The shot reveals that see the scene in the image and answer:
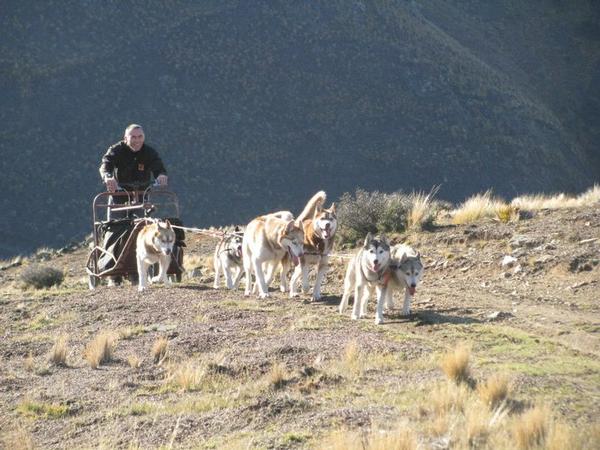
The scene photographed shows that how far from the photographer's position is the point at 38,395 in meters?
8.77

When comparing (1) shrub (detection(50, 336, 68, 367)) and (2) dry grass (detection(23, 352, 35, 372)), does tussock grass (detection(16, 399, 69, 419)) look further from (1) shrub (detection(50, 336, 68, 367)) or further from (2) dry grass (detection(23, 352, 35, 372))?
(1) shrub (detection(50, 336, 68, 367))

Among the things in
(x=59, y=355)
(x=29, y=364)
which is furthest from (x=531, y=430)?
(x=29, y=364)

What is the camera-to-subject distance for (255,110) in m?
52.3

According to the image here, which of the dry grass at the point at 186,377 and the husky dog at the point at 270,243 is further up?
the husky dog at the point at 270,243

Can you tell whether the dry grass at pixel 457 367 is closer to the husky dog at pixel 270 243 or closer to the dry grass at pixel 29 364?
the dry grass at pixel 29 364

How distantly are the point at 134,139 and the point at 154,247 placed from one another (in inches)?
87.5

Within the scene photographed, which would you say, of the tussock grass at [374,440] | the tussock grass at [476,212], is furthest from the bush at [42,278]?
the tussock grass at [374,440]

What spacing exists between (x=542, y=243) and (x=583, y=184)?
42730 mm

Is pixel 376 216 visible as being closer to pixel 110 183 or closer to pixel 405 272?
pixel 110 183

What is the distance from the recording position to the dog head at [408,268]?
1128cm

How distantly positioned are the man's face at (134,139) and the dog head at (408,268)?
573 centimetres

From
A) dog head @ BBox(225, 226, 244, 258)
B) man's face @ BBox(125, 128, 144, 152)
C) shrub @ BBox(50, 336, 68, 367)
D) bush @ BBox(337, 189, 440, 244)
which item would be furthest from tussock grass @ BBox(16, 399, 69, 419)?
bush @ BBox(337, 189, 440, 244)

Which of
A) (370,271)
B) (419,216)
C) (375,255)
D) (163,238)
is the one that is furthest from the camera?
(419,216)

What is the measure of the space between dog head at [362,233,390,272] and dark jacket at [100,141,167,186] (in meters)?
5.30
